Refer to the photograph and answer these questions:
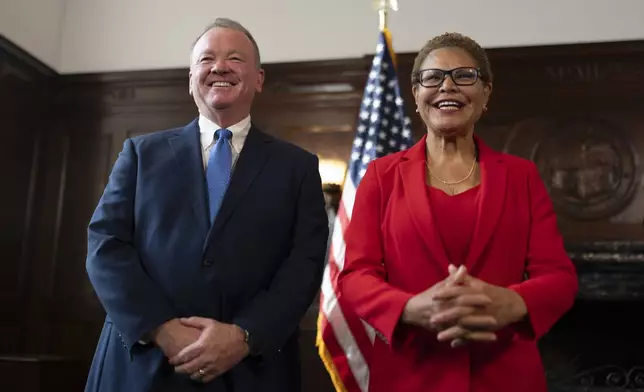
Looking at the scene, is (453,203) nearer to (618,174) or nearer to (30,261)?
(618,174)

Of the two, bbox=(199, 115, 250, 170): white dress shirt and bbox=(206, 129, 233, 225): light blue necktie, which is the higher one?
bbox=(199, 115, 250, 170): white dress shirt

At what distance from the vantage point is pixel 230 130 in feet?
6.10

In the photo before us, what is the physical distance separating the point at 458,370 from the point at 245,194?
0.71 metres

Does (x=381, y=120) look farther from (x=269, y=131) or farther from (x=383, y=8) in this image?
(x=269, y=131)

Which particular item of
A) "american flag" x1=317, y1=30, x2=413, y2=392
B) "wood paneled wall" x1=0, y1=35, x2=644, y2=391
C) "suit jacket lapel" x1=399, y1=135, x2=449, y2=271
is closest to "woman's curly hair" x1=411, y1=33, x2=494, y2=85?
"suit jacket lapel" x1=399, y1=135, x2=449, y2=271

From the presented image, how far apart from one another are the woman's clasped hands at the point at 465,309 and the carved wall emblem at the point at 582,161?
280 centimetres

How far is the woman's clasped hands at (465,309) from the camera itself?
1376mm

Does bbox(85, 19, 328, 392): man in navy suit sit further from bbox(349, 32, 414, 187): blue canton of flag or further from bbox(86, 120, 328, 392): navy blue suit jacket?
bbox(349, 32, 414, 187): blue canton of flag

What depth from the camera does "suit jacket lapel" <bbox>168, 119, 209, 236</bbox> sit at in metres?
1.69

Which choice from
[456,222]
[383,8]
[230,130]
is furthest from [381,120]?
[456,222]

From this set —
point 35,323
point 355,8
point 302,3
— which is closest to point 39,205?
point 35,323

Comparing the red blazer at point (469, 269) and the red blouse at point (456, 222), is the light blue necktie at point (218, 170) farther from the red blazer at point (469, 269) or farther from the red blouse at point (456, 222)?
the red blouse at point (456, 222)

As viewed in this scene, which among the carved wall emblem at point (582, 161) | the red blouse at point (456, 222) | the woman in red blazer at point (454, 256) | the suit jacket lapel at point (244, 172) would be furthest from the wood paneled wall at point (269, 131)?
the red blouse at point (456, 222)

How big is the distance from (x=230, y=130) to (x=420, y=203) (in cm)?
62
